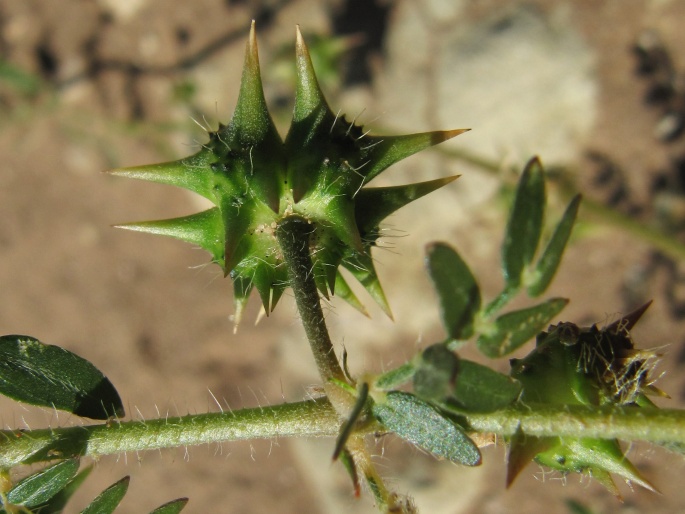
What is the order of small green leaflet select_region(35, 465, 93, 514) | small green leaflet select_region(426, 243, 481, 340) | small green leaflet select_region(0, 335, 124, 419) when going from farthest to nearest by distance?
small green leaflet select_region(35, 465, 93, 514) < small green leaflet select_region(0, 335, 124, 419) < small green leaflet select_region(426, 243, 481, 340)

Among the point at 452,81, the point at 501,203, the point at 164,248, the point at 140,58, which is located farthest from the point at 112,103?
the point at 501,203

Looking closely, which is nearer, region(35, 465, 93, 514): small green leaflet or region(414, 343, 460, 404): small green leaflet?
region(414, 343, 460, 404): small green leaflet

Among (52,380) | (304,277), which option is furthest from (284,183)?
(52,380)

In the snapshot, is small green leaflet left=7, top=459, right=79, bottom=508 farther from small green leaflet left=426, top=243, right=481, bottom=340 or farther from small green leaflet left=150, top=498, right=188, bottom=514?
small green leaflet left=426, top=243, right=481, bottom=340

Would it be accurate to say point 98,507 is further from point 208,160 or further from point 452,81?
point 452,81

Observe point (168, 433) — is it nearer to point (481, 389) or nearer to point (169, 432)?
point (169, 432)

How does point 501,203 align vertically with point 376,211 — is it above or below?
below

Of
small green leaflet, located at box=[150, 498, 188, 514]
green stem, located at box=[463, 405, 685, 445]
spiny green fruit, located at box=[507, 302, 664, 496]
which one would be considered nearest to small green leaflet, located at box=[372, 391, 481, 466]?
green stem, located at box=[463, 405, 685, 445]
